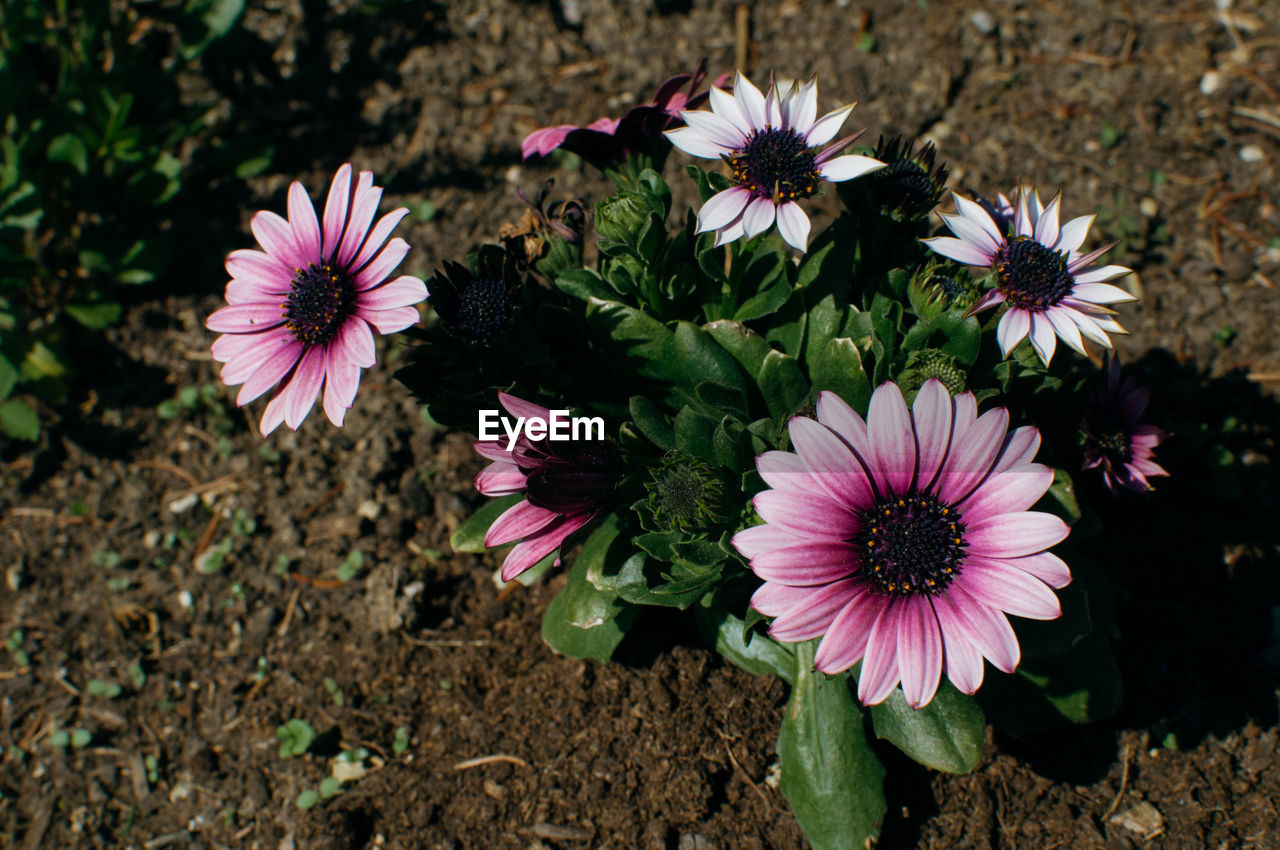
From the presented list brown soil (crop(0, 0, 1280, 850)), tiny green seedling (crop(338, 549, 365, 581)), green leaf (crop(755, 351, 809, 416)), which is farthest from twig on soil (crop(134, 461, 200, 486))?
green leaf (crop(755, 351, 809, 416))

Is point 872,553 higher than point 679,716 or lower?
higher

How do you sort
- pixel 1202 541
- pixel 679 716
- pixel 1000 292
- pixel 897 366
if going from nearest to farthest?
pixel 1000 292 → pixel 897 366 → pixel 679 716 → pixel 1202 541

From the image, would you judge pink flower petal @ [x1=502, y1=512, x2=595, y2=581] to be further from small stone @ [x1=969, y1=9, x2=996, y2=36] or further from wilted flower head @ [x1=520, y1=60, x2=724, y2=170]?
small stone @ [x1=969, y1=9, x2=996, y2=36]

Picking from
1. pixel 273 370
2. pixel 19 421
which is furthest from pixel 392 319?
pixel 19 421

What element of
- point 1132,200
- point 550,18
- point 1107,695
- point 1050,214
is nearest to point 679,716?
point 1107,695

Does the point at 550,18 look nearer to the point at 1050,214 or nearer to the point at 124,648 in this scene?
the point at 1050,214

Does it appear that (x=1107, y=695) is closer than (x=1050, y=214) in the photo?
No
